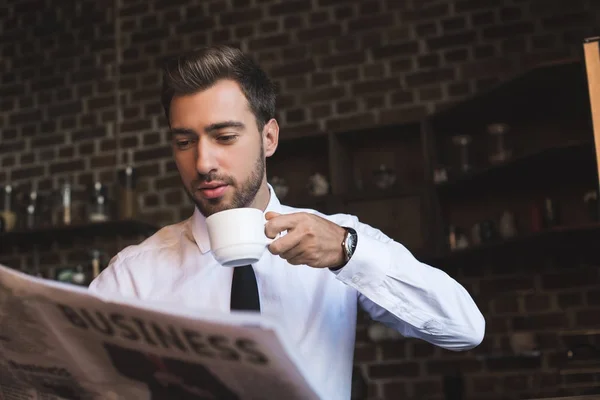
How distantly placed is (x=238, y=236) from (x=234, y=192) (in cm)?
34

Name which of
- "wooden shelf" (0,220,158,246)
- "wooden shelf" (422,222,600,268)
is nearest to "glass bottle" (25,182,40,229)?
"wooden shelf" (0,220,158,246)

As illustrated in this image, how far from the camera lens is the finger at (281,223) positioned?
1026 mm

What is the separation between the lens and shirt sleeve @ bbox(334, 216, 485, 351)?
114cm

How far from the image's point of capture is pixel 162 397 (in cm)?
76

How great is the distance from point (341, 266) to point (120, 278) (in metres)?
0.54

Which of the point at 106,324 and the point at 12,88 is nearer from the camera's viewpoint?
the point at 106,324

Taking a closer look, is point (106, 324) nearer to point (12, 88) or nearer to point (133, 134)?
point (133, 134)

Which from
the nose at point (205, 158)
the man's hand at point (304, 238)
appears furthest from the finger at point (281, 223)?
the nose at point (205, 158)

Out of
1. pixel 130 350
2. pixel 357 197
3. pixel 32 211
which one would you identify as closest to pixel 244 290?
pixel 130 350

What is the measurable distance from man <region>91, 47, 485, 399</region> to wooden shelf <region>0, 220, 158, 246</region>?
219 centimetres

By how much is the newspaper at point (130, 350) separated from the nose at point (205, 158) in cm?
53

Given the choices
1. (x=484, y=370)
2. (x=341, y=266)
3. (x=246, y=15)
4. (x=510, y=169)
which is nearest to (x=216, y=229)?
(x=341, y=266)

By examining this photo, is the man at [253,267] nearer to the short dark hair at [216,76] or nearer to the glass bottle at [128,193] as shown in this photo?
the short dark hair at [216,76]

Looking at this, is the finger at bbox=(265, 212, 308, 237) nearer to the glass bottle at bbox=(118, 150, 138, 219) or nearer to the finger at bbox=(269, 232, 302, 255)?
the finger at bbox=(269, 232, 302, 255)
